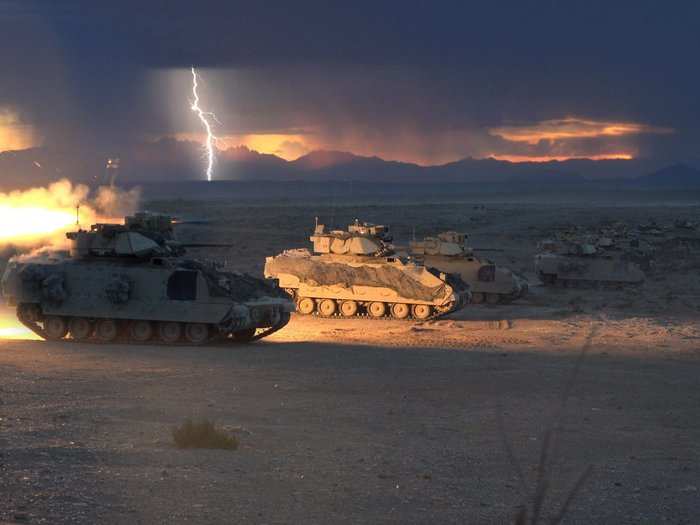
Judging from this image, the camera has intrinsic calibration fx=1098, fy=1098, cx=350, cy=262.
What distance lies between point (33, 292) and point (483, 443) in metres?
14.9

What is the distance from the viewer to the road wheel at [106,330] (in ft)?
82.7

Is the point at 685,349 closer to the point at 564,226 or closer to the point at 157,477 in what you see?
the point at 157,477

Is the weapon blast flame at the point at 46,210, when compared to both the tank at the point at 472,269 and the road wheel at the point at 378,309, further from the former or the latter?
the tank at the point at 472,269

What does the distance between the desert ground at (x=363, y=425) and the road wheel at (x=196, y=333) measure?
0.90m

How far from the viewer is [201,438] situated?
1231cm

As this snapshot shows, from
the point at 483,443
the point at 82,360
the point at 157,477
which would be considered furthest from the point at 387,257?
the point at 157,477

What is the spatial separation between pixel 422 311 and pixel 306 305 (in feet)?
12.4

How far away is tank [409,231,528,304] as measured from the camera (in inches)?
1447

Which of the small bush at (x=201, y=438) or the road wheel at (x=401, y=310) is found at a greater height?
the small bush at (x=201, y=438)

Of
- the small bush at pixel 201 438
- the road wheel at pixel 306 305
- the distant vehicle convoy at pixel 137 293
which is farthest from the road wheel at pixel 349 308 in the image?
the small bush at pixel 201 438

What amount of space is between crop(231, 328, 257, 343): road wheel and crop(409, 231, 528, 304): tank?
39.9ft

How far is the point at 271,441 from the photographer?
12906 mm

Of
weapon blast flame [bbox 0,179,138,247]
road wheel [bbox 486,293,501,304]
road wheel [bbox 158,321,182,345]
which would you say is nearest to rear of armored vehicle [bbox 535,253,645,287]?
road wheel [bbox 486,293,501,304]

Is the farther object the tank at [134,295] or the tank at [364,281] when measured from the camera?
the tank at [364,281]
